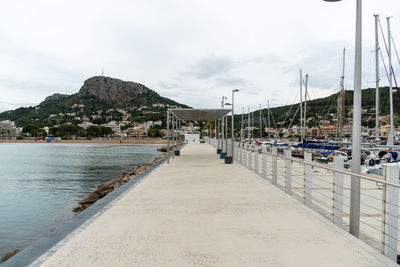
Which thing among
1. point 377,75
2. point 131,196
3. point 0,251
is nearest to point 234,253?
point 131,196

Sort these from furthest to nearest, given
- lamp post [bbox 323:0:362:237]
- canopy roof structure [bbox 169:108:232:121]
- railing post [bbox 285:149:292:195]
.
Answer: canopy roof structure [bbox 169:108:232:121]
railing post [bbox 285:149:292:195]
lamp post [bbox 323:0:362:237]

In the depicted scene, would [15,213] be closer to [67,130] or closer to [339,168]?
[339,168]

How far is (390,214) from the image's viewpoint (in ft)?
11.1

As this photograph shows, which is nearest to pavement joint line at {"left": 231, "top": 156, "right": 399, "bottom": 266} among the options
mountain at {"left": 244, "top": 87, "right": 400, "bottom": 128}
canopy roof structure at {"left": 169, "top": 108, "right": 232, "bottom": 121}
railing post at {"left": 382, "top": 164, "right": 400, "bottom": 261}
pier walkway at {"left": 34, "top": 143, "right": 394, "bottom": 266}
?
pier walkway at {"left": 34, "top": 143, "right": 394, "bottom": 266}

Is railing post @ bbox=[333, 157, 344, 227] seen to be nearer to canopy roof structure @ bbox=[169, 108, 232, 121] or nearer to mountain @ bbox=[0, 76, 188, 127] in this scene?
canopy roof structure @ bbox=[169, 108, 232, 121]

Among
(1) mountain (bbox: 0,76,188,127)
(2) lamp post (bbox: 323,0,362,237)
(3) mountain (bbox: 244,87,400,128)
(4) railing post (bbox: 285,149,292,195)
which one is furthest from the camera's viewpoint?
(1) mountain (bbox: 0,76,188,127)

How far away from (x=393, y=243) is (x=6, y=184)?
64.3ft

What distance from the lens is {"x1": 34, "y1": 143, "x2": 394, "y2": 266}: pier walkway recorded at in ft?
10.4

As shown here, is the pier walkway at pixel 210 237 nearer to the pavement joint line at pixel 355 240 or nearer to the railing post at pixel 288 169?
the pavement joint line at pixel 355 240

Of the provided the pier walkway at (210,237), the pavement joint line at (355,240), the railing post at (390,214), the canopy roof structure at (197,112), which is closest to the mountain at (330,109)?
the canopy roof structure at (197,112)

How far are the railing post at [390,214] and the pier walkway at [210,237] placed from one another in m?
0.15

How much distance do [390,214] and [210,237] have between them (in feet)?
6.86

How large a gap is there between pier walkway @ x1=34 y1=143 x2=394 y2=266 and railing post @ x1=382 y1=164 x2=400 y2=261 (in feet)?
0.51

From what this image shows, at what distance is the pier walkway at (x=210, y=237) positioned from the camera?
3182mm
